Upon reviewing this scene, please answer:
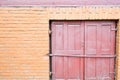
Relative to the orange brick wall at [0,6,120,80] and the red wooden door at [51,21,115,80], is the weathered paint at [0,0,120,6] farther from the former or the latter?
the red wooden door at [51,21,115,80]

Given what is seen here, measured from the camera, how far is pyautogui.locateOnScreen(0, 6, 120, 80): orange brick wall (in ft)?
17.1

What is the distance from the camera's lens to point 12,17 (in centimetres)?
523

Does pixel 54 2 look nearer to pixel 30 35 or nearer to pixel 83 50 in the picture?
pixel 30 35

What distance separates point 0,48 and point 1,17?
736mm

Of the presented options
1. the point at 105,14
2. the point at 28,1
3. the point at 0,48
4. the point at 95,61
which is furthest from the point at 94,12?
the point at 0,48

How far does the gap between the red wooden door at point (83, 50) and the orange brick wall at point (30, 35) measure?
20 centimetres

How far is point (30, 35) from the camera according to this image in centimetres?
526

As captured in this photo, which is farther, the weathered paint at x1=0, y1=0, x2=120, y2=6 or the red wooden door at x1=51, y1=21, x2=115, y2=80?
the red wooden door at x1=51, y1=21, x2=115, y2=80

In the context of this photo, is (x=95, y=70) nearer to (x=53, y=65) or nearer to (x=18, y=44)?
(x=53, y=65)

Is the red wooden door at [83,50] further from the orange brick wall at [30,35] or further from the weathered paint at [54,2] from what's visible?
the weathered paint at [54,2]

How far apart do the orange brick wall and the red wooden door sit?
0.64 feet

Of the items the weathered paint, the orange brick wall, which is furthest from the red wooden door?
the weathered paint

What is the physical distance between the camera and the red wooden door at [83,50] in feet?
17.6

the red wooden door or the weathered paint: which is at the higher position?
the weathered paint
